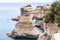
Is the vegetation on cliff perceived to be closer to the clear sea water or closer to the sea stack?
the clear sea water

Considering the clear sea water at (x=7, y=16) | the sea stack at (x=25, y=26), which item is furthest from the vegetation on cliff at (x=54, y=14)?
the sea stack at (x=25, y=26)

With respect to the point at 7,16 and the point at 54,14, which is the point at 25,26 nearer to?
the point at 7,16

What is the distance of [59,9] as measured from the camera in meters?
4.13

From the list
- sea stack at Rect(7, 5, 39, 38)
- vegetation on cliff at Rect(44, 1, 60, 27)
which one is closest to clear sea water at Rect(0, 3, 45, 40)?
sea stack at Rect(7, 5, 39, 38)

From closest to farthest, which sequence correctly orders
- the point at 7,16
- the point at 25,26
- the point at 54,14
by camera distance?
the point at 54,14 < the point at 7,16 < the point at 25,26

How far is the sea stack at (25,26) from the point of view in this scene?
647cm

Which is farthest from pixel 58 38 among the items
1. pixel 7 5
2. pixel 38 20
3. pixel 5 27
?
pixel 38 20

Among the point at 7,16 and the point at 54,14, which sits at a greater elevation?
the point at 7,16

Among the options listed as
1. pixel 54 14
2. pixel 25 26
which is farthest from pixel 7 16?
pixel 54 14

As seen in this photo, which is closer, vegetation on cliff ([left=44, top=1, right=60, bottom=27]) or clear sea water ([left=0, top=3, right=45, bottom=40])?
vegetation on cliff ([left=44, top=1, right=60, bottom=27])

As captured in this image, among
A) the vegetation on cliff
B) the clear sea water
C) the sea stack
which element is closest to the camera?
the vegetation on cliff

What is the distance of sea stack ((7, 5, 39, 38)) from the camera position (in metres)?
6.47

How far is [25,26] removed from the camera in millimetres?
6578

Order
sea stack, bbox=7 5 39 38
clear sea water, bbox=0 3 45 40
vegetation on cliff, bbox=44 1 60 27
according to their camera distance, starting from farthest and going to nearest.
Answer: sea stack, bbox=7 5 39 38 → clear sea water, bbox=0 3 45 40 → vegetation on cliff, bbox=44 1 60 27
